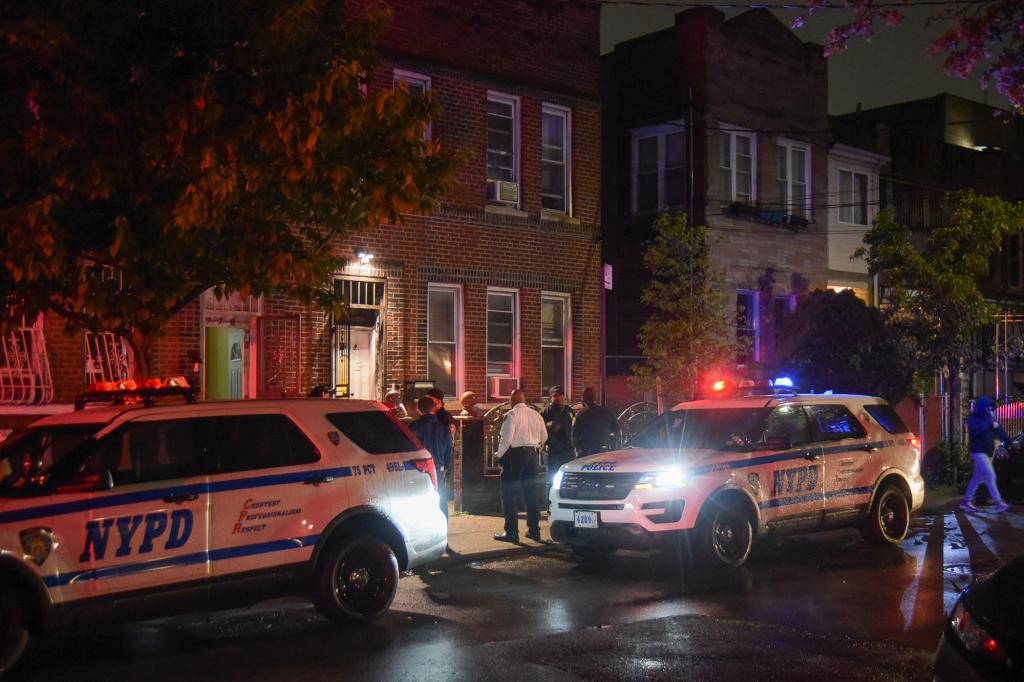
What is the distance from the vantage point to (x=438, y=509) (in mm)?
9945

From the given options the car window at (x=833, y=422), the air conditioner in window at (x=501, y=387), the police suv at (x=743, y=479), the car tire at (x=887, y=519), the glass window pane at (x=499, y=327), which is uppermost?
the glass window pane at (x=499, y=327)

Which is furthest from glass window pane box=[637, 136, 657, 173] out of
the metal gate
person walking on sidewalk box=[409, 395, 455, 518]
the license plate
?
the metal gate

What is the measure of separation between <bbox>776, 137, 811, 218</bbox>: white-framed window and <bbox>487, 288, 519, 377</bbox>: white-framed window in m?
7.97

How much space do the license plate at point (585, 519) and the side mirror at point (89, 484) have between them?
5.19 m

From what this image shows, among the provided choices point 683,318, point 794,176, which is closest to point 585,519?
point 683,318

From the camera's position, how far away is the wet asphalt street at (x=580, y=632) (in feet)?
24.5

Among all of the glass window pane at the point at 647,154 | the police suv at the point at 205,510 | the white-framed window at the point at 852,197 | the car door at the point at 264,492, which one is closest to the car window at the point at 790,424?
the police suv at the point at 205,510

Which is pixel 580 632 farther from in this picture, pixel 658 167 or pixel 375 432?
pixel 658 167

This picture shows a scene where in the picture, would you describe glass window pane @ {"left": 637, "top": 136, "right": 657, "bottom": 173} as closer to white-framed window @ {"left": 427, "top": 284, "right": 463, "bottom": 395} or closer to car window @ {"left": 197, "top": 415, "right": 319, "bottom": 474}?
white-framed window @ {"left": 427, "top": 284, "right": 463, "bottom": 395}

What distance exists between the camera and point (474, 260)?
18.4 metres

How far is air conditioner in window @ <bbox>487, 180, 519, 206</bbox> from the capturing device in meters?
18.5

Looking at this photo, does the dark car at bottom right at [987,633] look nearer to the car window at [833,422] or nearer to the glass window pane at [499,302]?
the car window at [833,422]

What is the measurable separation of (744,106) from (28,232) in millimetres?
17391

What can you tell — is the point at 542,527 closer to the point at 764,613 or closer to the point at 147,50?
the point at 764,613
